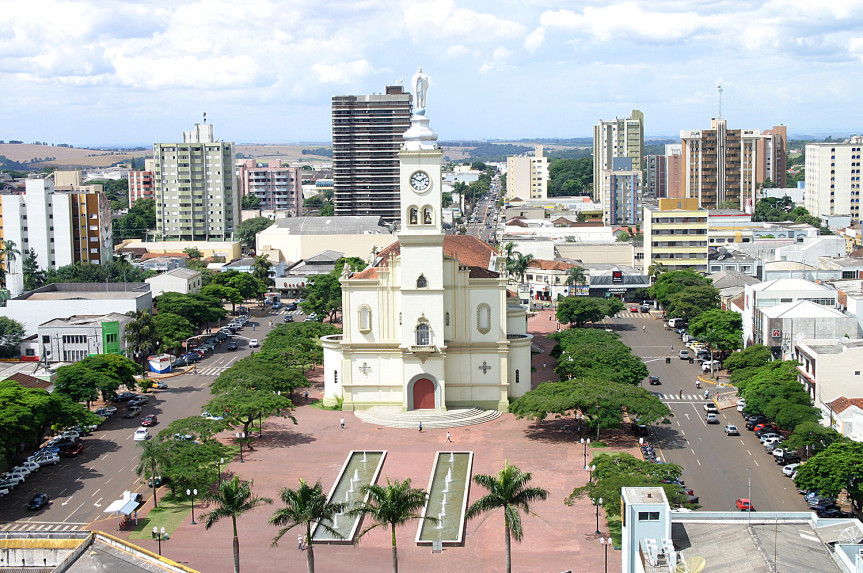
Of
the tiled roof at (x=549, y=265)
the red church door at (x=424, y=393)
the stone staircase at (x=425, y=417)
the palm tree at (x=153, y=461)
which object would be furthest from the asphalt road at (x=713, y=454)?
the tiled roof at (x=549, y=265)

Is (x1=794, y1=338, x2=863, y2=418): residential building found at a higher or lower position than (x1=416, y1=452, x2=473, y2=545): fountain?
higher

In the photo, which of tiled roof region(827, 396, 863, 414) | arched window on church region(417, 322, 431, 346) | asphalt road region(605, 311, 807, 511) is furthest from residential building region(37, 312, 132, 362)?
tiled roof region(827, 396, 863, 414)

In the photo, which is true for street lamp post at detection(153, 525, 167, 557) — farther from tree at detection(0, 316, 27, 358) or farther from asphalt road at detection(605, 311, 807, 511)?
tree at detection(0, 316, 27, 358)

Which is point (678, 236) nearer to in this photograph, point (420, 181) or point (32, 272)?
point (420, 181)

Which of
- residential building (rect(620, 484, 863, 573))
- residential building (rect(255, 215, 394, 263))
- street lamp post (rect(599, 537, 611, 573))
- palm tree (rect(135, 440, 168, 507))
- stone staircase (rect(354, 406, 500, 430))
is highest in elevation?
residential building (rect(255, 215, 394, 263))

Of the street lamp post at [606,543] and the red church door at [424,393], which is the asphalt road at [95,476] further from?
the street lamp post at [606,543]
